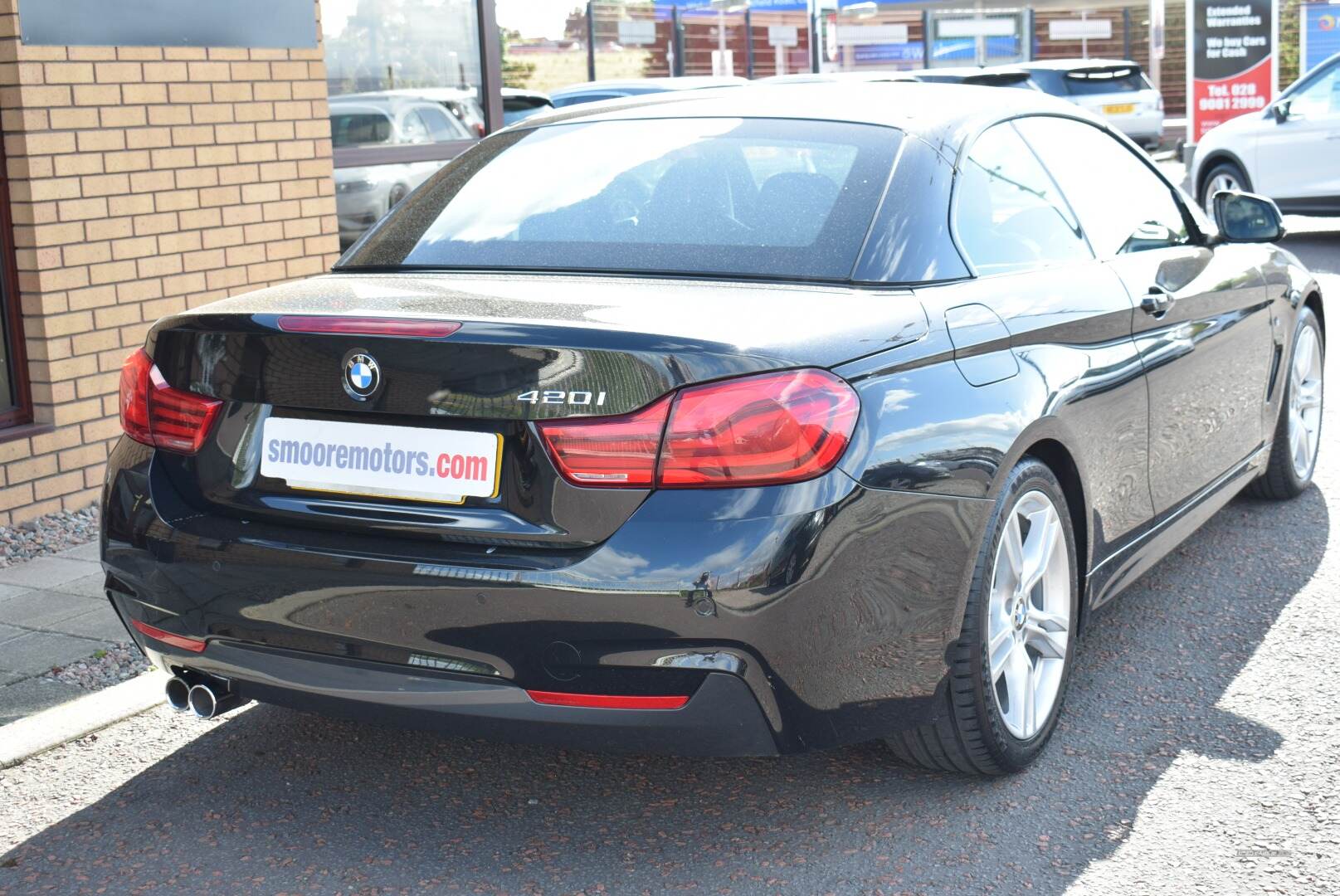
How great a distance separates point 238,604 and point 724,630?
0.98 meters

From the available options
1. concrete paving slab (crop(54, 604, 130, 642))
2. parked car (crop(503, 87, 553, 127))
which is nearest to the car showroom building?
concrete paving slab (crop(54, 604, 130, 642))

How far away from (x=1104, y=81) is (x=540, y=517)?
21148 mm

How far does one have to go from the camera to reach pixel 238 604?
3102 mm

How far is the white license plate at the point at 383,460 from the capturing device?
2918 millimetres

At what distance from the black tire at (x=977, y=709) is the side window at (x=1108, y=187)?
1024 mm

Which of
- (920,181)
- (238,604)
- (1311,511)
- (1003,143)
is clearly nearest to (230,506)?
(238,604)

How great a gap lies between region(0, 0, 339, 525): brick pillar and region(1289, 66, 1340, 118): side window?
10.7 meters

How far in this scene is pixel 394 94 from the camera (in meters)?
8.73

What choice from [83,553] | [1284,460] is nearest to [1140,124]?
[1284,460]

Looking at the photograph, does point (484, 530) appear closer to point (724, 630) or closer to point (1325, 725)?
point (724, 630)

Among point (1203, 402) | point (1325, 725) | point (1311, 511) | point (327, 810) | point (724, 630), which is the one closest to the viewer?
point (724, 630)

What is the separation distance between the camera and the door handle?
423 centimetres

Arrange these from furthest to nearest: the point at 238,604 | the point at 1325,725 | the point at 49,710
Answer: the point at 49,710 → the point at 1325,725 → the point at 238,604

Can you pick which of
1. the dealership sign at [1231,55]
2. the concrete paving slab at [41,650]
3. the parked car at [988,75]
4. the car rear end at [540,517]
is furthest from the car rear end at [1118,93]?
the car rear end at [540,517]
